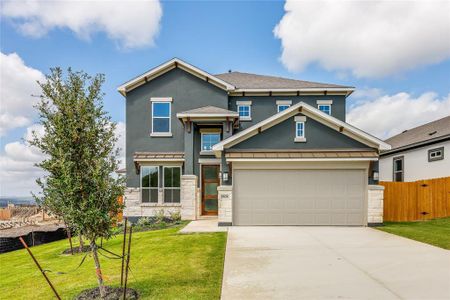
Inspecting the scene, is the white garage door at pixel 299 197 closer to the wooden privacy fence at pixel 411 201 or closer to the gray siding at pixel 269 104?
the wooden privacy fence at pixel 411 201

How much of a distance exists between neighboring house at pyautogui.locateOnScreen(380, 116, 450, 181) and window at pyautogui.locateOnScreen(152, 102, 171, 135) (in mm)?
14970

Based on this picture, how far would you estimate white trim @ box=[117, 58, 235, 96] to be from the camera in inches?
685

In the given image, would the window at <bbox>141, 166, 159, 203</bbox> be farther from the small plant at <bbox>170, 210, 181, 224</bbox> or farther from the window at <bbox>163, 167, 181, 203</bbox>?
the small plant at <bbox>170, 210, 181, 224</bbox>

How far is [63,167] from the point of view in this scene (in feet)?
15.8

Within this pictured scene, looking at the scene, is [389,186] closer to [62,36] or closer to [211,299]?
[211,299]

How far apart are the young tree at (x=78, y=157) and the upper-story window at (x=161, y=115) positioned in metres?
12.2

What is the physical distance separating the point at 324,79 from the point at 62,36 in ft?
53.5

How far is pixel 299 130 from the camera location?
1347 cm

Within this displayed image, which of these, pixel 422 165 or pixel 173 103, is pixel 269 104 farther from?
pixel 422 165

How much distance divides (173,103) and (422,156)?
49.5 ft

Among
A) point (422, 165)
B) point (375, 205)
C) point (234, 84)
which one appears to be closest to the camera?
point (375, 205)

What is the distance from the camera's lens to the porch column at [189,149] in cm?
1616

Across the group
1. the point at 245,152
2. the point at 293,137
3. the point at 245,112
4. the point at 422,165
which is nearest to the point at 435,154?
the point at 422,165

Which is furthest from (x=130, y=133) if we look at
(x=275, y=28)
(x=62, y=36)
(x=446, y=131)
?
(x=446, y=131)
